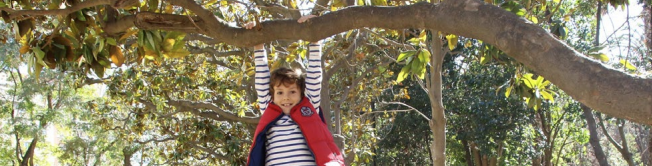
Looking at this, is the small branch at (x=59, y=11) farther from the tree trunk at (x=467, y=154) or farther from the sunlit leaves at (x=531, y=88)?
the tree trunk at (x=467, y=154)

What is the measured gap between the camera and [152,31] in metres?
3.06

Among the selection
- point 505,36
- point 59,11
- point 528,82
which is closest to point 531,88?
point 528,82

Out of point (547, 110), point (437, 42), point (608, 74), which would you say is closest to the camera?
point (608, 74)

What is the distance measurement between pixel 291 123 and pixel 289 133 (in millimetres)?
63

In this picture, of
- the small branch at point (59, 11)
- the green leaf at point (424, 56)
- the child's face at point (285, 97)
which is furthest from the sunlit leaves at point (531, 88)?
the small branch at point (59, 11)

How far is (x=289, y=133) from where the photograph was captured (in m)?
3.78

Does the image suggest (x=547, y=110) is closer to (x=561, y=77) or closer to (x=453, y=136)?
(x=453, y=136)

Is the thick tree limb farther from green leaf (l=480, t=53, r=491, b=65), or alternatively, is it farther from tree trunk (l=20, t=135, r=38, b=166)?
tree trunk (l=20, t=135, r=38, b=166)

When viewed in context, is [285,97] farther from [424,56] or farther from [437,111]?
[437,111]

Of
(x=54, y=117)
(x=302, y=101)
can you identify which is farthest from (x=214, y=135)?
(x=54, y=117)

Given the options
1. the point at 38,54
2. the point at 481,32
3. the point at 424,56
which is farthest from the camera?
the point at 424,56

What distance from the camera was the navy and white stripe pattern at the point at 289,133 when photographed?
3.72 m

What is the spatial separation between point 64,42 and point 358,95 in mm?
8348

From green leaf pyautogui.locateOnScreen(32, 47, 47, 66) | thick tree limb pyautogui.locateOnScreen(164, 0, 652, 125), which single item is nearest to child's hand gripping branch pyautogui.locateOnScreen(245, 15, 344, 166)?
thick tree limb pyautogui.locateOnScreen(164, 0, 652, 125)
